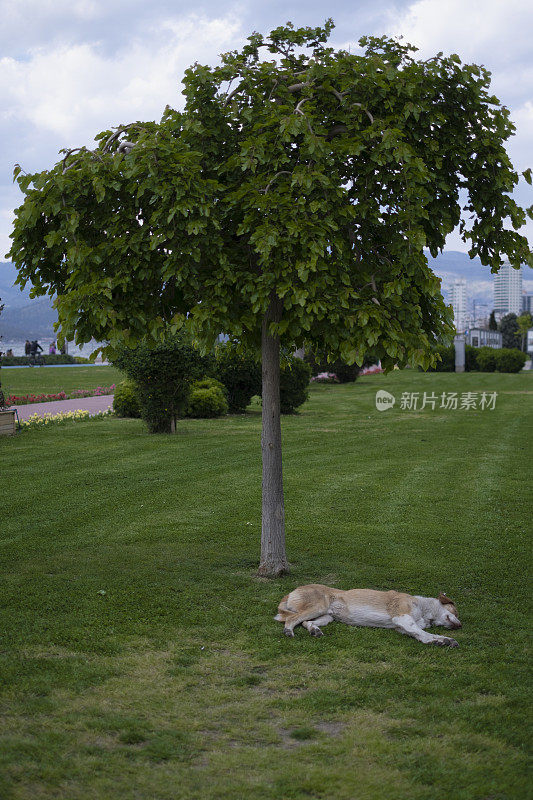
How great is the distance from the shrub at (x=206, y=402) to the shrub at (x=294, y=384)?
173 cm

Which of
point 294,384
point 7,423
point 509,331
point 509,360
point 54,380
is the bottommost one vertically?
point 7,423

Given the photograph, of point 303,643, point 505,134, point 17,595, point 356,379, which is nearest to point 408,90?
point 505,134

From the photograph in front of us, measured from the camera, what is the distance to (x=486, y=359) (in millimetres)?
49531

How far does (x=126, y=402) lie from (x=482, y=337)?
69.0 m

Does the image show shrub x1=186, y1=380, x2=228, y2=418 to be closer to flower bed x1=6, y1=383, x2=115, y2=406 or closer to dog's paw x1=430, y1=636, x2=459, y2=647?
flower bed x1=6, y1=383, x2=115, y2=406

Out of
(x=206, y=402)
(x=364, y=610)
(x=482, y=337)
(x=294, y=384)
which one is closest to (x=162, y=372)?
(x=206, y=402)

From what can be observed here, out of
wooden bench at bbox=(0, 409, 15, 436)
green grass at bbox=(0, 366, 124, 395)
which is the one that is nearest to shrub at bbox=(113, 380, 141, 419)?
wooden bench at bbox=(0, 409, 15, 436)

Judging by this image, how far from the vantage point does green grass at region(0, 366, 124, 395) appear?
32281mm

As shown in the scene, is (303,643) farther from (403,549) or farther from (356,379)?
(356,379)

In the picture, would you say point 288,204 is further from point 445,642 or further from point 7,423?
point 7,423

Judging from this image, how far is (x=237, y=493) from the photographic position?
11.6 meters

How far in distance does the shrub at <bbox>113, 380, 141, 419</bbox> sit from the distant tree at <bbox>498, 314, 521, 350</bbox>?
321ft

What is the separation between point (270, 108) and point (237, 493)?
661cm

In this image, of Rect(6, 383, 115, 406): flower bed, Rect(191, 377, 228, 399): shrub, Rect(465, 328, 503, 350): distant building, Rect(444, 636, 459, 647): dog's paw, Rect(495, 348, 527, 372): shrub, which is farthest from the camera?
Rect(465, 328, 503, 350): distant building
